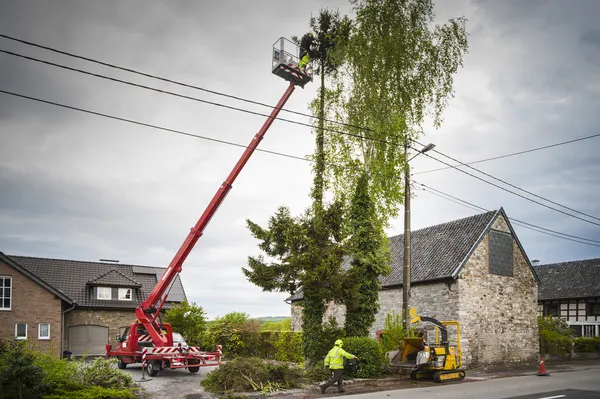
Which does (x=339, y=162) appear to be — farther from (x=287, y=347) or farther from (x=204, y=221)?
(x=287, y=347)

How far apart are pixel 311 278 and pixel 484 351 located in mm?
11830

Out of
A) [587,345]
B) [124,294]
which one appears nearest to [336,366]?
[124,294]

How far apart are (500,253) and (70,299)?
25469 mm

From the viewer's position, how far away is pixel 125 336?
20.8 m

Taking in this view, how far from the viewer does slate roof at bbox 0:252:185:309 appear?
Result: 3247 centimetres

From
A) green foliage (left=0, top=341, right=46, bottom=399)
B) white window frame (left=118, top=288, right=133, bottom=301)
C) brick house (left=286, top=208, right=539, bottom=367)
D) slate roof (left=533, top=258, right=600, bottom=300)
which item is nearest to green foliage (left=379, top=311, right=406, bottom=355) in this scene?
brick house (left=286, top=208, right=539, bottom=367)

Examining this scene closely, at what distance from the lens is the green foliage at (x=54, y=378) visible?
1098 centimetres

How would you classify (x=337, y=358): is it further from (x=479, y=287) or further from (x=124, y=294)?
(x=124, y=294)

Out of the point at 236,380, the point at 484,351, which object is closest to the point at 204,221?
the point at 236,380

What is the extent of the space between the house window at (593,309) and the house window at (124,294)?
1372 inches

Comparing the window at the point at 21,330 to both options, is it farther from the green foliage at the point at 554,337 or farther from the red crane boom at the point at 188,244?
the green foliage at the point at 554,337

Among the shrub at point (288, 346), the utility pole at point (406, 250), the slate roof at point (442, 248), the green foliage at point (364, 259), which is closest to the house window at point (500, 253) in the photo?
the slate roof at point (442, 248)

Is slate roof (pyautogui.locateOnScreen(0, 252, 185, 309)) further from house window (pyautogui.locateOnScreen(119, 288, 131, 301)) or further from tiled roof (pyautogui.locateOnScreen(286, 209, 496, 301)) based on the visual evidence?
tiled roof (pyautogui.locateOnScreen(286, 209, 496, 301))

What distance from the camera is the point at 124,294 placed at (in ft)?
111
